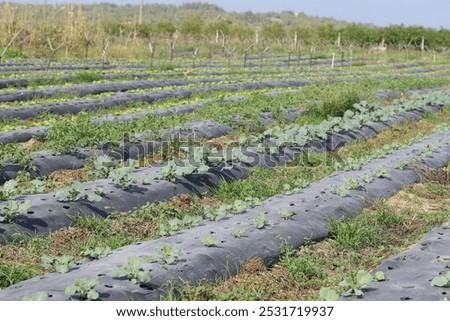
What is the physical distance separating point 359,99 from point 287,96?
5.67 feet

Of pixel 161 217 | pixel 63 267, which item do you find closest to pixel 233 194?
pixel 161 217

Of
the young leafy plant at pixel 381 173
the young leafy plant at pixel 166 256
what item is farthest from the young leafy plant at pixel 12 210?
the young leafy plant at pixel 381 173

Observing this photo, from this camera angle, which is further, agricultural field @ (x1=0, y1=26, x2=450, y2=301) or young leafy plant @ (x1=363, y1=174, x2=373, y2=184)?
young leafy plant @ (x1=363, y1=174, x2=373, y2=184)

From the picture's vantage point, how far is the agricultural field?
462 cm

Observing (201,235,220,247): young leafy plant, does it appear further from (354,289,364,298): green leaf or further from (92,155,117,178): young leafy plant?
(92,155,117,178): young leafy plant

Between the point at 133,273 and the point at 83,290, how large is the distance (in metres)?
0.41

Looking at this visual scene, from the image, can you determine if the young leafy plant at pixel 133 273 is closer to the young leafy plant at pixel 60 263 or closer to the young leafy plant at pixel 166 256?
the young leafy plant at pixel 166 256

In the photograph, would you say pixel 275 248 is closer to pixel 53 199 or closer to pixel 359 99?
pixel 53 199

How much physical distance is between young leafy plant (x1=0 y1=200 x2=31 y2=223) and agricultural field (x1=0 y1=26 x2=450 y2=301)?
1 centimetres

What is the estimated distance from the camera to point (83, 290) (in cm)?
401

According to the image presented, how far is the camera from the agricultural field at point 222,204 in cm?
462

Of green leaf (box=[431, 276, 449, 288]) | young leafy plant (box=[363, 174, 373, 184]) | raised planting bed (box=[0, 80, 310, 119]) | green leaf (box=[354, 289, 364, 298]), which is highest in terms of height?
raised planting bed (box=[0, 80, 310, 119])

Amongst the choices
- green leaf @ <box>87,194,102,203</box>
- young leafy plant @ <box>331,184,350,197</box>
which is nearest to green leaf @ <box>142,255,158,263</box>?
green leaf @ <box>87,194,102,203</box>

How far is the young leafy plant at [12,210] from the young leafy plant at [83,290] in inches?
73.8
